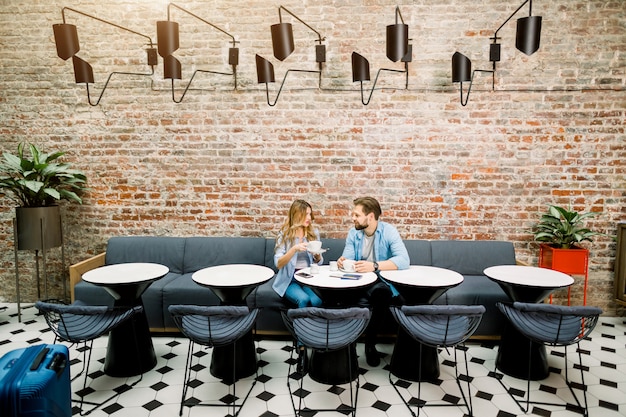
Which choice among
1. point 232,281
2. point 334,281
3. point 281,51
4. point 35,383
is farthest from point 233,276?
point 281,51

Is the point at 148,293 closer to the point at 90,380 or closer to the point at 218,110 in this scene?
the point at 90,380

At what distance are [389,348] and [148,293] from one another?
241 cm

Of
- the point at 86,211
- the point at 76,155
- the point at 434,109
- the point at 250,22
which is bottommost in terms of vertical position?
the point at 86,211

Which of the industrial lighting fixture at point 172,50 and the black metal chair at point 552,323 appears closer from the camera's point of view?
the black metal chair at point 552,323

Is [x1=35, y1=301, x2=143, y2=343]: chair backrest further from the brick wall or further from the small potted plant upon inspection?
the small potted plant

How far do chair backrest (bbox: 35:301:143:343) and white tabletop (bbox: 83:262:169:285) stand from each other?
8.7 inches

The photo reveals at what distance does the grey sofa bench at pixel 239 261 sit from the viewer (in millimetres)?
4094

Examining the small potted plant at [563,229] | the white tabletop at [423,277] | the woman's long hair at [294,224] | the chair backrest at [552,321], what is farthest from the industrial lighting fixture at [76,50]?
the small potted plant at [563,229]

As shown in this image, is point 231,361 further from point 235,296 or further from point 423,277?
point 423,277

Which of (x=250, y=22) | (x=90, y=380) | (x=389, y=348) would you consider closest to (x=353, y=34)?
(x=250, y=22)

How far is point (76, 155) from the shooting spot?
505cm

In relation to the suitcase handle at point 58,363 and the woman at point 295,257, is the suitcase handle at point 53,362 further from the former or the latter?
the woman at point 295,257

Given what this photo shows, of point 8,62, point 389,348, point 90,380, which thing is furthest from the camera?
point 8,62

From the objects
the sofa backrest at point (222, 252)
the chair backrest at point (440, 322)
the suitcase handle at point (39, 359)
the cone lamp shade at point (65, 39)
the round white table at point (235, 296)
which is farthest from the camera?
the sofa backrest at point (222, 252)
